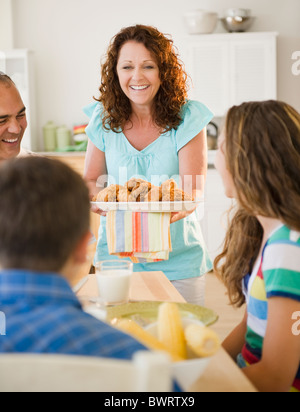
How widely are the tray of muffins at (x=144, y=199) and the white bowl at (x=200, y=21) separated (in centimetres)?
351

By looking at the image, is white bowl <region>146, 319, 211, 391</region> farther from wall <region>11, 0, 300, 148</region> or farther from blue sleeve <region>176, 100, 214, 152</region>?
wall <region>11, 0, 300, 148</region>

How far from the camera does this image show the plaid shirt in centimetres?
71

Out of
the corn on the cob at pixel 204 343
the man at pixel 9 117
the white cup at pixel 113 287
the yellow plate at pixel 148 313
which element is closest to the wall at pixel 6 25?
the man at pixel 9 117

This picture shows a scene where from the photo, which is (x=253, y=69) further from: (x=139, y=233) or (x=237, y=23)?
(x=139, y=233)

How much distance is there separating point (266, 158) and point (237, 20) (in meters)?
4.04

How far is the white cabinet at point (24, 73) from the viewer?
4980mm

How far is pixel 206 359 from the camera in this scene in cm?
86

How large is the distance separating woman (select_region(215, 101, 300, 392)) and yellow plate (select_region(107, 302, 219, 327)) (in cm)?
12

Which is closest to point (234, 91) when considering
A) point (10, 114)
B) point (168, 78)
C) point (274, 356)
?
point (168, 78)

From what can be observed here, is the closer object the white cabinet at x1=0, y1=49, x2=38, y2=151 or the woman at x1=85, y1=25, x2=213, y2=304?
the woman at x1=85, y1=25, x2=213, y2=304

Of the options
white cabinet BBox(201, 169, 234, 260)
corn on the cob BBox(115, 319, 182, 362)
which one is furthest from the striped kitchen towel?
white cabinet BBox(201, 169, 234, 260)

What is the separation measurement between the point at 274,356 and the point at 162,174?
1054 mm

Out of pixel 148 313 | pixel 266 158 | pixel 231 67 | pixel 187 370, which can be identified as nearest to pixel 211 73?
pixel 231 67

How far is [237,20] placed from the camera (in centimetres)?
491
